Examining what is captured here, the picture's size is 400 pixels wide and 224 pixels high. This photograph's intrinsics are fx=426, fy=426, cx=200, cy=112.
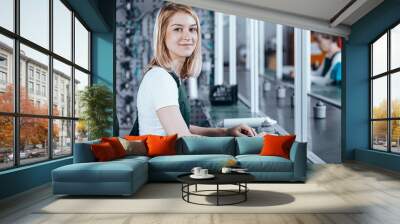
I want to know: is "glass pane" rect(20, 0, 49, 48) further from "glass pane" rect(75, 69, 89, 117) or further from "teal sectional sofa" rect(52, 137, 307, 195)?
"teal sectional sofa" rect(52, 137, 307, 195)

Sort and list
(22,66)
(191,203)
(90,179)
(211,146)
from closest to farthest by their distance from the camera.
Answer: (191,203)
(90,179)
(22,66)
(211,146)

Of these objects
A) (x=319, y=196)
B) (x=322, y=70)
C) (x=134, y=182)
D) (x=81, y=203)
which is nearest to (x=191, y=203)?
(x=134, y=182)

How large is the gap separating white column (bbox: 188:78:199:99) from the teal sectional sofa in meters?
1.86

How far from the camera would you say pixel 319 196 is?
527 centimetres

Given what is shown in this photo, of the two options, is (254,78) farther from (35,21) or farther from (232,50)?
(35,21)

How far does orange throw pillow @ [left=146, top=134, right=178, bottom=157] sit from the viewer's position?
22.9 feet

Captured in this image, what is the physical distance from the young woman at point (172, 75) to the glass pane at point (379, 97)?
8.84 feet

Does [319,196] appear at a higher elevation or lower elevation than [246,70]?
lower

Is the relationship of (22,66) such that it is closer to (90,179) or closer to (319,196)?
(90,179)

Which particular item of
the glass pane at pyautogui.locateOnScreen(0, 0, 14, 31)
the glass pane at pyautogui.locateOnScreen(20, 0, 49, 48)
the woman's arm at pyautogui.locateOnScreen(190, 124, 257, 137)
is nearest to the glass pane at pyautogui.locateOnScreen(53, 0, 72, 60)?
the glass pane at pyautogui.locateOnScreen(20, 0, 49, 48)

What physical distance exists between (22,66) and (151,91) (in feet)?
10.9

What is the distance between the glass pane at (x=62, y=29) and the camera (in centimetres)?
724

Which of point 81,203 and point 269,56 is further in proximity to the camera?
point 269,56

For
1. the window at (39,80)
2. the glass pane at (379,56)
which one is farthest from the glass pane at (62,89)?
the glass pane at (379,56)
